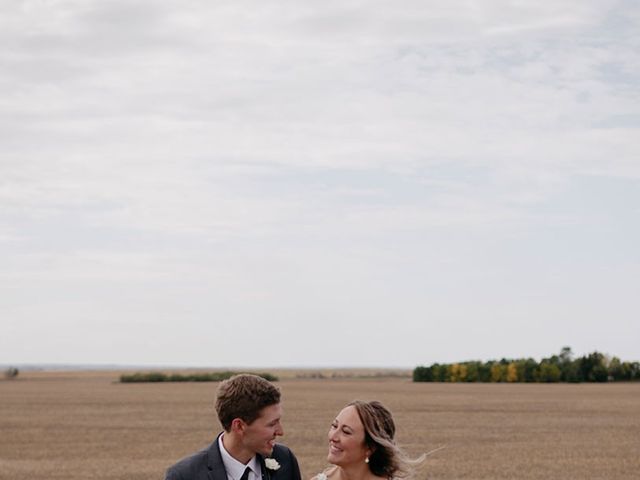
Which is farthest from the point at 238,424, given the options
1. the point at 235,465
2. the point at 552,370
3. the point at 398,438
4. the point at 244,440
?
the point at 552,370

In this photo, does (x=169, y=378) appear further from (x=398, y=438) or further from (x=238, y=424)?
(x=238, y=424)

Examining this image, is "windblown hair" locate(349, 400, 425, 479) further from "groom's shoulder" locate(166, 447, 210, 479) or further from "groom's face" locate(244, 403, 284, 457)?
"groom's shoulder" locate(166, 447, 210, 479)

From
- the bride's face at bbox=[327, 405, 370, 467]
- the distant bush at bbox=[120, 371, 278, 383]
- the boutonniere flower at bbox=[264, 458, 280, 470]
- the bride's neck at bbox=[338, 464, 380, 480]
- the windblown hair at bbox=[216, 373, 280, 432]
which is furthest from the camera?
the distant bush at bbox=[120, 371, 278, 383]

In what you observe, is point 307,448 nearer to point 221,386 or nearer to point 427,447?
point 427,447

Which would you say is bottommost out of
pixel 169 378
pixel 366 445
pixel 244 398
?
pixel 366 445

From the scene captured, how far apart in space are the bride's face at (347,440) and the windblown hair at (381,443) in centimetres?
3

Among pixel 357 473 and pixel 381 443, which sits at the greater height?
pixel 381 443

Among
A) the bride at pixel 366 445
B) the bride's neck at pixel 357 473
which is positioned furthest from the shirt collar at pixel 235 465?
the bride's neck at pixel 357 473

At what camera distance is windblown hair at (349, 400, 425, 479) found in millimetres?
5855

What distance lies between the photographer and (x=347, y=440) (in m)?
5.85

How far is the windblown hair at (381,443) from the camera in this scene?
19.2 feet

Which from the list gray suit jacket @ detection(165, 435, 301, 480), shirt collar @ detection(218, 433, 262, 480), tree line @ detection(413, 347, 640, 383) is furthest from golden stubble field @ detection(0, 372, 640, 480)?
tree line @ detection(413, 347, 640, 383)

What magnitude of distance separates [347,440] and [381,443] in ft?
0.58

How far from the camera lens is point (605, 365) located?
102125 mm
